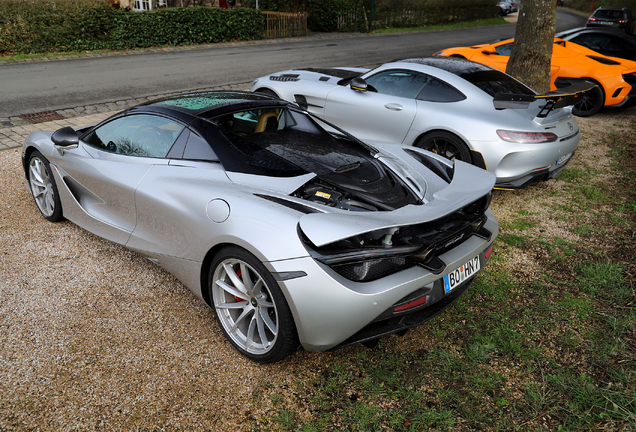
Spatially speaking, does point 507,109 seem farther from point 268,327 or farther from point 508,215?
point 268,327

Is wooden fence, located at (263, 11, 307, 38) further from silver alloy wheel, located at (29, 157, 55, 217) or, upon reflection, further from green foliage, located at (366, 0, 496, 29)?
silver alloy wheel, located at (29, 157, 55, 217)

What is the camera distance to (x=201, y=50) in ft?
52.4

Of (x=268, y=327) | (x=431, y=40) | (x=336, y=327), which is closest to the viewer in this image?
(x=336, y=327)

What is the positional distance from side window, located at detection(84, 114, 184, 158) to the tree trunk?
22.6 feet

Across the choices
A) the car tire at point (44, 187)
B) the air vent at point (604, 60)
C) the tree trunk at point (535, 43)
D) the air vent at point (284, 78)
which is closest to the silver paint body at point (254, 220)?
the car tire at point (44, 187)

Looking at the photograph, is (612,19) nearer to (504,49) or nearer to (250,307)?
(504,49)

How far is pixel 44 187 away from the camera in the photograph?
4.45 meters

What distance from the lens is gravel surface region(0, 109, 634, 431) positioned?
249 cm

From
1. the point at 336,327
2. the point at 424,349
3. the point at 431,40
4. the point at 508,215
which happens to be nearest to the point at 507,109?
the point at 508,215

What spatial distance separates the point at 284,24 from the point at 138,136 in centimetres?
1855

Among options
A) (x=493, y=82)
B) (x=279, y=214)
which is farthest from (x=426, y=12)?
(x=279, y=214)

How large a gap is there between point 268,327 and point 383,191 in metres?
1.13

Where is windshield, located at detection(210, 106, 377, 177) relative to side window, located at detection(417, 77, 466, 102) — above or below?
below

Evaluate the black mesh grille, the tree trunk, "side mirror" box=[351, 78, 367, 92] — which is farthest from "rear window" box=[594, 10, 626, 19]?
the black mesh grille
